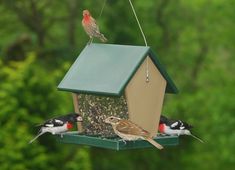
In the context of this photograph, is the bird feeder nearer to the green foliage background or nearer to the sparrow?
the sparrow

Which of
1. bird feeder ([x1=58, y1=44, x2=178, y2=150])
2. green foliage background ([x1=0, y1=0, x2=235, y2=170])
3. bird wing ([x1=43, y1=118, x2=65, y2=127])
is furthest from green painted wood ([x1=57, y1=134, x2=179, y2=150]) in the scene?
green foliage background ([x1=0, y1=0, x2=235, y2=170])

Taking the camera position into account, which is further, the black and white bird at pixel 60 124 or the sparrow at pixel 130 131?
the black and white bird at pixel 60 124

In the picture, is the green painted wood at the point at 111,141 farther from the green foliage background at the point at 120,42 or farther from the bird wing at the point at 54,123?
the green foliage background at the point at 120,42

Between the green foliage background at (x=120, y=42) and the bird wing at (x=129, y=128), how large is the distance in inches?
191

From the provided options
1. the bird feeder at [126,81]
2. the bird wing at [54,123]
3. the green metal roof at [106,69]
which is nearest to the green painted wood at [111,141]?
the bird feeder at [126,81]

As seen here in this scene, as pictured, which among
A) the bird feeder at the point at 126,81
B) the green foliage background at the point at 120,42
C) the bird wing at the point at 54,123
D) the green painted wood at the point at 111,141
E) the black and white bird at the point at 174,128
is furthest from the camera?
the green foliage background at the point at 120,42

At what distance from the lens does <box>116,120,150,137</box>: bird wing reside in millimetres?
6589

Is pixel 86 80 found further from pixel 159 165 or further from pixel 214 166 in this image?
pixel 214 166

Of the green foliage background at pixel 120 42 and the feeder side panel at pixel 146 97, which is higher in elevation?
the feeder side panel at pixel 146 97

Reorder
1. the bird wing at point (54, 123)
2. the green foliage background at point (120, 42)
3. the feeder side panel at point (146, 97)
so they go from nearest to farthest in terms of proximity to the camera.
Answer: the feeder side panel at point (146, 97), the bird wing at point (54, 123), the green foliage background at point (120, 42)

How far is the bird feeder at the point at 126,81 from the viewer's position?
269 inches

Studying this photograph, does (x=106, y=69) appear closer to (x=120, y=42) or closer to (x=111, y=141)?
(x=111, y=141)

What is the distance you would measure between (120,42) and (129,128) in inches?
513

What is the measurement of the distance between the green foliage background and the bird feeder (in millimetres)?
4231
